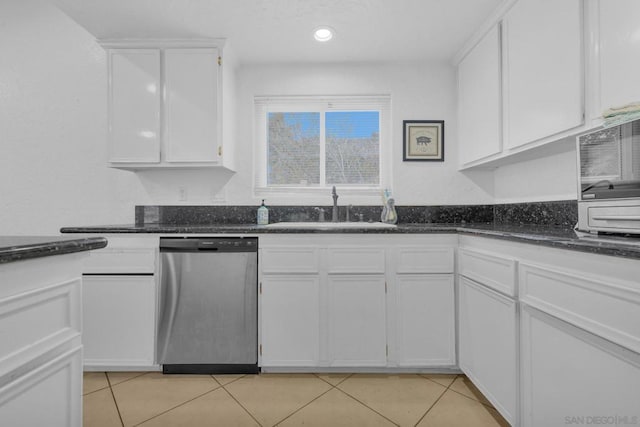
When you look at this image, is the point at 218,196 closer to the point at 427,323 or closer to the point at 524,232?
the point at 427,323

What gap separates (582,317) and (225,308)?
1.75 meters

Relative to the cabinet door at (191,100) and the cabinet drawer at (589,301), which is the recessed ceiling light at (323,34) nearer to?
the cabinet door at (191,100)

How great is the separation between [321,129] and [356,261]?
1.32 meters

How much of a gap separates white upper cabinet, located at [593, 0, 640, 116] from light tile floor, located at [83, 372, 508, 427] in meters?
1.59

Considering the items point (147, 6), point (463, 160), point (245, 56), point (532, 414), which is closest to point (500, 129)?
point (463, 160)

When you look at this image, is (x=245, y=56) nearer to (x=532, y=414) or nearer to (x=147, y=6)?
(x=147, y=6)

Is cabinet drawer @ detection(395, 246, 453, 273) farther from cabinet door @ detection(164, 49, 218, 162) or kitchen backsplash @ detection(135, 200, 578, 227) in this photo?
cabinet door @ detection(164, 49, 218, 162)

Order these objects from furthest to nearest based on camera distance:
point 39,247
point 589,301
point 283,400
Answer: point 283,400
point 589,301
point 39,247

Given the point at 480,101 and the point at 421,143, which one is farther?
the point at 421,143

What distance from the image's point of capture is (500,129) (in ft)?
6.41

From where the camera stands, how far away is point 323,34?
2166 millimetres

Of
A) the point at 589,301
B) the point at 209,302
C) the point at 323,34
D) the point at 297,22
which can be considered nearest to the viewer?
the point at 589,301

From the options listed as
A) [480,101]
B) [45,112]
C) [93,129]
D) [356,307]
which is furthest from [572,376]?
[45,112]

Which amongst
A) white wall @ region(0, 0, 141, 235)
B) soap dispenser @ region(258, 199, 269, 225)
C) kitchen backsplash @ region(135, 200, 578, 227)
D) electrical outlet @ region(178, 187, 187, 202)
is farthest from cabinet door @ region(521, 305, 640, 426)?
white wall @ region(0, 0, 141, 235)
